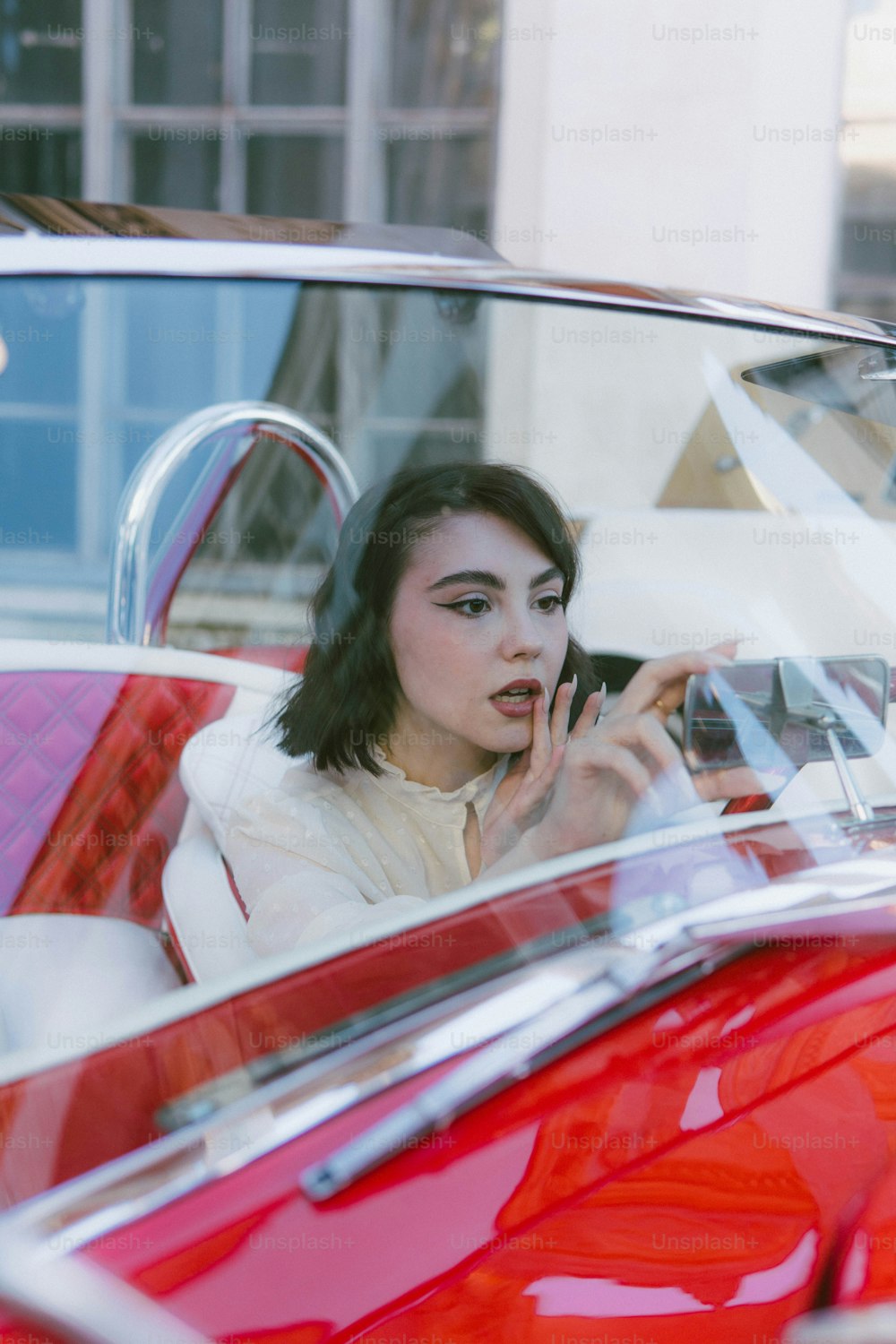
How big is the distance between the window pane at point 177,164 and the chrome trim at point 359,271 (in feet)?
13.4

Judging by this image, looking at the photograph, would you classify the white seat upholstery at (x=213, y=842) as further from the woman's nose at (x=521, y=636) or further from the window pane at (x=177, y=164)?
the window pane at (x=177, y=164)

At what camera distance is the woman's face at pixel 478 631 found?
1045 millimetres

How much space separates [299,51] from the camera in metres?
4.36

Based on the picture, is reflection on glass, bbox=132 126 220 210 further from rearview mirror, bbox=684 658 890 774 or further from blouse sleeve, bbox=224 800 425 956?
rearview mirror, bbox=684 658 890 774

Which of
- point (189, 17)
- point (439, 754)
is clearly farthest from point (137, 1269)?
point (189, 17)

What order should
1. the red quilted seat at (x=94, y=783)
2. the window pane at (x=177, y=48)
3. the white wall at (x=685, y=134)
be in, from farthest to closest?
the window pane at (x=177, y=48) < the white wall at (x=685, y=134) < the red quilted seat at (x=94, y=783)

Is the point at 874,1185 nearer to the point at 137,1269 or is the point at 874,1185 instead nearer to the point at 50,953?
the point at 137,1269

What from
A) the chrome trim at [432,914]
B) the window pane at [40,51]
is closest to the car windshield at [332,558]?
the chrome trim at [432,914]

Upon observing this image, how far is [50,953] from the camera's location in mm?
1144

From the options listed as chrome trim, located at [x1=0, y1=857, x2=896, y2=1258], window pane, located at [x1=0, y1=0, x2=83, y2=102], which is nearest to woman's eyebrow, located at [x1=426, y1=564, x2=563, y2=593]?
chrome trim, located at [x1=0, y1=857, x2=896, y2=1258]

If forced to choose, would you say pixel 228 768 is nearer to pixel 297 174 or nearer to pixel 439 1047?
pixel 439 1047

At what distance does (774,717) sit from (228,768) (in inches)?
24.0

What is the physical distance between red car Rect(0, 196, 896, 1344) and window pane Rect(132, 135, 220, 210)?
3643 mm

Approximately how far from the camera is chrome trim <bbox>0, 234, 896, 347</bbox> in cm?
84
